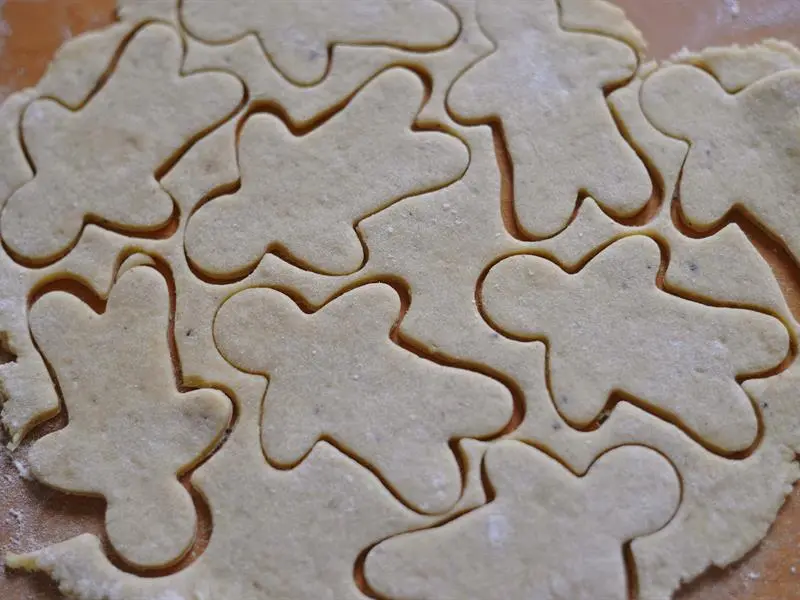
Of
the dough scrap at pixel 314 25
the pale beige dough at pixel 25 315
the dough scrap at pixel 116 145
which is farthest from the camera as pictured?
the dough scrap at pixel 314 25

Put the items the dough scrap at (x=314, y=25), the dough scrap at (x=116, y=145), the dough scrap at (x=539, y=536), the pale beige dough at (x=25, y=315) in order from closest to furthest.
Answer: the dough scrap at (x=539, y=536) → the pale beige dough at (x=25, y=315) → the dough scrap at (x=116, y=145) → the dough scrap at (x=314, y=25)

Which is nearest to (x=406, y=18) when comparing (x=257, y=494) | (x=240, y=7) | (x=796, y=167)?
(x=240, y=7)

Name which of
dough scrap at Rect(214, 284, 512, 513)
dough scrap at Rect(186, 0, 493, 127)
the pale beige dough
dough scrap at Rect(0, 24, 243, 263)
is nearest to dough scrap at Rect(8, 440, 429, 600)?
dough scrap at Rect(214, 284, 512, 513)

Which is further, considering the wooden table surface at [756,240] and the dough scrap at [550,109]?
the dough scrap at [550,109]

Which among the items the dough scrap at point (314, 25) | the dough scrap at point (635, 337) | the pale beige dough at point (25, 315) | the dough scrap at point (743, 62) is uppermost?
the dough scrap at point (743, 62)

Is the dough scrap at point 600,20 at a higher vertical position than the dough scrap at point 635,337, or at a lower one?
higher

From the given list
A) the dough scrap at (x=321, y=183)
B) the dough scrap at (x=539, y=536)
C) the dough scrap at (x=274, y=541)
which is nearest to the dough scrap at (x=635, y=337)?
the dough scrap at (x=539, y=536)

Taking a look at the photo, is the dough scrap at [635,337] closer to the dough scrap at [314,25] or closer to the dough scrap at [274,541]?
the dough scrap at [274,541]
